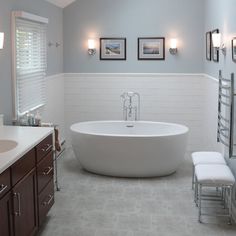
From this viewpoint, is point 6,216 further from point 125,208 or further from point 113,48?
point 113,48

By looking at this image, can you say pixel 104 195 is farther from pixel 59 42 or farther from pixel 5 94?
pixel 59 42

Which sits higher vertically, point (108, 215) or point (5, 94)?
point (5, 94)

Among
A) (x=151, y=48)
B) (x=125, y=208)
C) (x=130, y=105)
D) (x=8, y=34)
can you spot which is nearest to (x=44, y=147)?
(x=125, y=208)

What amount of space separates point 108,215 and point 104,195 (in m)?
0.58

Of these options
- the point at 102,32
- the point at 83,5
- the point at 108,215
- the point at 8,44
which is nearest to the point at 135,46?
the point at 102,32

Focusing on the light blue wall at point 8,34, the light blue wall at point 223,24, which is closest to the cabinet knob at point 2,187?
the light blue wall at point 8,34

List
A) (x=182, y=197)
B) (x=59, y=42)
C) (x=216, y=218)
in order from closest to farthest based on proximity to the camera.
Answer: (x=216, y=218) → (x=182, y=197) → (x=59, y=42)

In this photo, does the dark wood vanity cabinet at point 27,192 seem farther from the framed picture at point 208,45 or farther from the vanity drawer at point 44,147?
the framed picture at point 208,45

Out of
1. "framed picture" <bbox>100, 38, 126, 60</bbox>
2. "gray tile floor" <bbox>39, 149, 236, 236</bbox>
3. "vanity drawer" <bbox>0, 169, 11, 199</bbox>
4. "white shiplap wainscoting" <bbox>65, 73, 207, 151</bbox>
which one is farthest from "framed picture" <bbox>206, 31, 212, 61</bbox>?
"vanity drawer" <bbox>0, 169, 11, 199</bbox>

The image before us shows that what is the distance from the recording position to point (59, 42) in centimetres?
662

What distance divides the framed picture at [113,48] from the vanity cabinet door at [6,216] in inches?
167

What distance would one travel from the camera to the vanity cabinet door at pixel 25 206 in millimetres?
2996

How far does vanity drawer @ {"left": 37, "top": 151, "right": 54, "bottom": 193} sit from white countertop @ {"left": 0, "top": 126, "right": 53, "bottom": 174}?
0.23m

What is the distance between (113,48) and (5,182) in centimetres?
432
